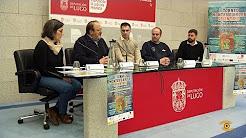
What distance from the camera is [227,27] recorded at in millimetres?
7090

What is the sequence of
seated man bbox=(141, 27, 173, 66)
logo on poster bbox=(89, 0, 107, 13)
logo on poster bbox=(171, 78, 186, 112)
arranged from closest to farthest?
logo on poster bbox=(171, 78, 186, 112) < seated man bbox=(141, 27, 173, 66) < logo on poster bbox=(89, 0, 107, 13)

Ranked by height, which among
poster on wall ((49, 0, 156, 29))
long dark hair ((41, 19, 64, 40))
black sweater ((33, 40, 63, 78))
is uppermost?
poster on wall ((49, 0, 156, 29))

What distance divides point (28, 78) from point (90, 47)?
0.84 m

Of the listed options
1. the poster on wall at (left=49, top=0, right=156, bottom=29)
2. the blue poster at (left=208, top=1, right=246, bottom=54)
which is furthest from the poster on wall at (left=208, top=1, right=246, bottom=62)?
the poster on wall at (left=49, top=0, right=156, bottom=29)

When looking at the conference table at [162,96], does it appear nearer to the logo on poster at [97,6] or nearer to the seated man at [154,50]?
the seated man at [154,50]

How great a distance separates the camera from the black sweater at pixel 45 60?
3.20 metres

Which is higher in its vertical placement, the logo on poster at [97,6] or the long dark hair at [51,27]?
the logo on poster at [97,6]

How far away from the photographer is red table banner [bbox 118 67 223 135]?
3.08m

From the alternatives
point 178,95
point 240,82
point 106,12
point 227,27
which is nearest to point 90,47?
point 178,95

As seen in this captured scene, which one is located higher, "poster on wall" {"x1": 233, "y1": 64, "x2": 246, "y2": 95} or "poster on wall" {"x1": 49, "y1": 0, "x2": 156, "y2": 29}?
"poster on wall" {"x1": 49, "y1": 0, "x2": 156, "y2": 29}

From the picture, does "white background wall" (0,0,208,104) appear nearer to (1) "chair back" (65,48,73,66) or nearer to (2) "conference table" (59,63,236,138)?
(1) "chair back" (65,48,73,66)

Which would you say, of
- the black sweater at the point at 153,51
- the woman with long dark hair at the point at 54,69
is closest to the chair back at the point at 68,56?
the woman with long dark hair at the point at 54,69

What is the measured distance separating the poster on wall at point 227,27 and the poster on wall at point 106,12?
1926 mm

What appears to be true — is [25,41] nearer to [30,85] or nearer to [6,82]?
[6,82]
